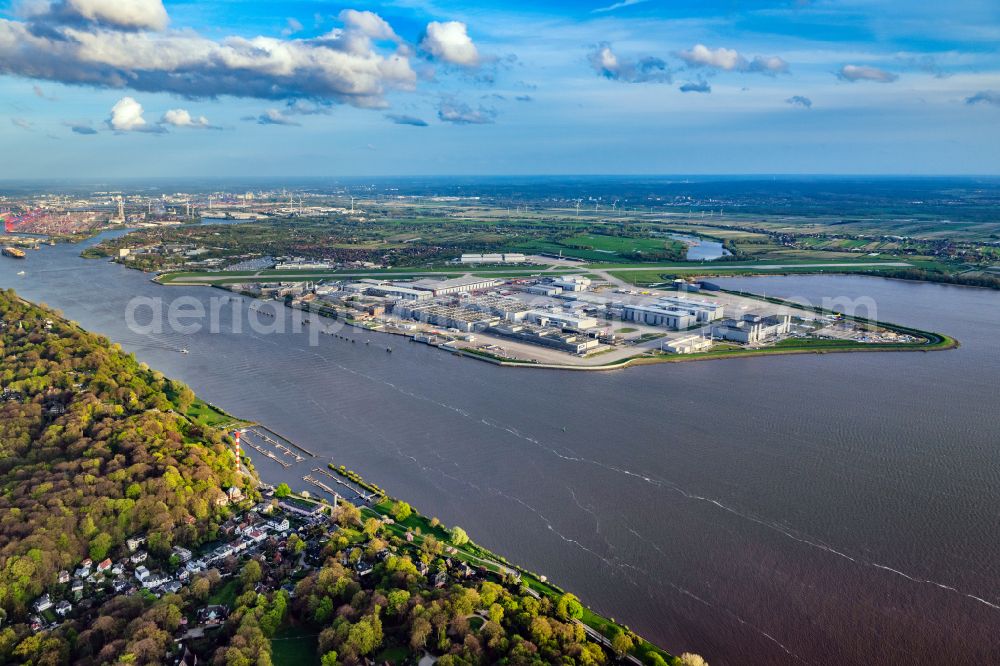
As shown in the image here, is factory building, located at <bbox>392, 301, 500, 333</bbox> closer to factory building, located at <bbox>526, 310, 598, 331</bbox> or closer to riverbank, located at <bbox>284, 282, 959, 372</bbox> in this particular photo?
factory building, located at <bbox>526, 310, 598, 331</bbox>

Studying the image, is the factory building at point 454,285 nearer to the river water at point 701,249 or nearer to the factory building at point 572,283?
the factory building at point 572,283

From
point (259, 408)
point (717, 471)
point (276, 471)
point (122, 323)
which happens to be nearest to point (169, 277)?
point (122, 323)

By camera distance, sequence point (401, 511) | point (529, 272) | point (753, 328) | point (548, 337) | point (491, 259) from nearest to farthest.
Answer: point (401, 511)
point (548, 337)
point (753, 328)
point (529, 272)
point (491, 259)

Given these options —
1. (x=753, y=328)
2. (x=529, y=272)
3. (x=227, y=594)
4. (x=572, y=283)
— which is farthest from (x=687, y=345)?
(x=529, y=272)

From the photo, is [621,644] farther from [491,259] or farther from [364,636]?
[491,259]

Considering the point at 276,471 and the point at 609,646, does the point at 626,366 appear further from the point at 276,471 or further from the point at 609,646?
the point at 609,646

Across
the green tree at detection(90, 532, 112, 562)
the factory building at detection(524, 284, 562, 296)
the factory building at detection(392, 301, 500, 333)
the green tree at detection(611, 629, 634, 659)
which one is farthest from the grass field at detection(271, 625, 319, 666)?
the factory building at detection(524, 284, 562, 296)
